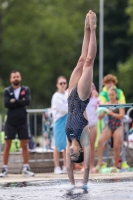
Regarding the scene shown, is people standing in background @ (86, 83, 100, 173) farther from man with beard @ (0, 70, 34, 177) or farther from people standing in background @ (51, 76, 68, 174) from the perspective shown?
man with beard @ (0, 70, 34, 177)

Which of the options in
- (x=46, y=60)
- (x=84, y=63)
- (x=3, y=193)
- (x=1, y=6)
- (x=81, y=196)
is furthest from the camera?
(x=46, y=60)

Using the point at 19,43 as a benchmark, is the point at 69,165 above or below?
below

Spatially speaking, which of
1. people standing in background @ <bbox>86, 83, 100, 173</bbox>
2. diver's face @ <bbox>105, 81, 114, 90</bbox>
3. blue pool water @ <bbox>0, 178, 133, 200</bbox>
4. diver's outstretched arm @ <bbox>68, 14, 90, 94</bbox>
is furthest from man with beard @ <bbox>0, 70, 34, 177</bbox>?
diver's outstretched arm @ <bbox>68, 14, 90, 94</bbox>

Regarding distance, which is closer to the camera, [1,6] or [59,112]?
[59,112]

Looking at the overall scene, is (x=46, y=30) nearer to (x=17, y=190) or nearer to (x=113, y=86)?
(x=113, y=86)

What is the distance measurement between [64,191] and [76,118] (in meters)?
1.06

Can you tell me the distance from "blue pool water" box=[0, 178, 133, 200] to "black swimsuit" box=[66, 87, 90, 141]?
711 mm

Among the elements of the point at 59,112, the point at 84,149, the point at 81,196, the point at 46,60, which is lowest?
the point at 81,196

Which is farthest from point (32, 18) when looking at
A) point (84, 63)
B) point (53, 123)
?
point (84, 63)

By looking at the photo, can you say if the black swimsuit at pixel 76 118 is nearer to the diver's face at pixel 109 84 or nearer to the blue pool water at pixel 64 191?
the blue pool water at pixel 64 191

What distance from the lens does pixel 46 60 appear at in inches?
2490

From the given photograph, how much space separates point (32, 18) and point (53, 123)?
47172mm

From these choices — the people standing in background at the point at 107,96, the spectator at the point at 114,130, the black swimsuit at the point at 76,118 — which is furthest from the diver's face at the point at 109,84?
the black swimsuit at the point at 76,118

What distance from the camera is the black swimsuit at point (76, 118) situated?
9.63m
